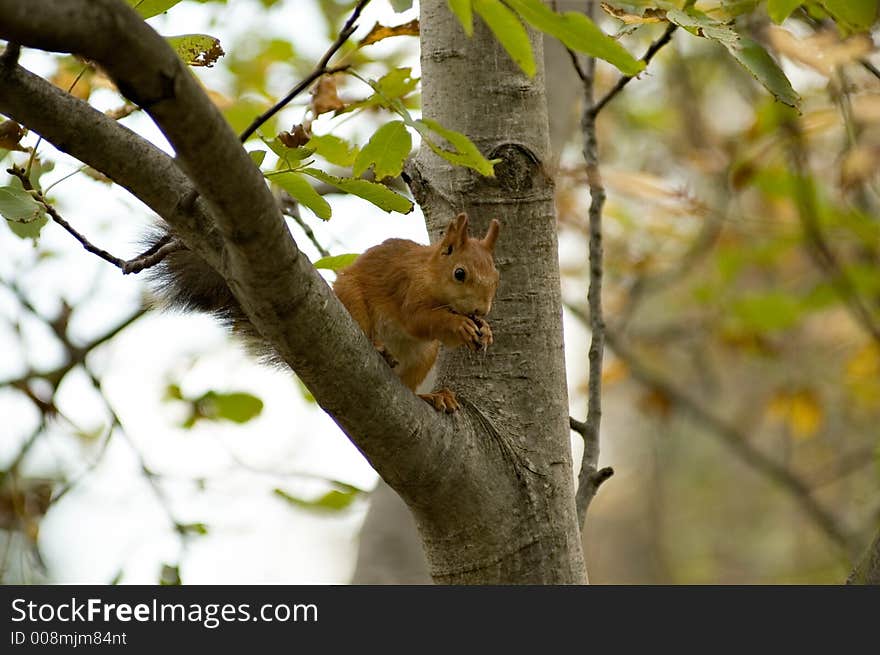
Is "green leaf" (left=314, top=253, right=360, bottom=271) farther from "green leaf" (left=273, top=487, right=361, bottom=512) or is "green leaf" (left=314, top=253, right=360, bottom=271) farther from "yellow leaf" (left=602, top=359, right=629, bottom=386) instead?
"yellow leaf" (left=602, top=359, right=629, bottom=386)

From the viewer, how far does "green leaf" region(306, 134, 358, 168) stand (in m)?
1.32

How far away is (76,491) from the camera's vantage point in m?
2.50

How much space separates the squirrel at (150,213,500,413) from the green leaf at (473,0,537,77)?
684 mm

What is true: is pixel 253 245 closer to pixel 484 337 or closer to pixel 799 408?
pixel 484 337

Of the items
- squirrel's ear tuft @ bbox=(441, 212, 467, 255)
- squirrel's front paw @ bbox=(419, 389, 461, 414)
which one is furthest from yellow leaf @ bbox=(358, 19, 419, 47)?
squirrel's front paw @ bbox=(419, 389, 461, 414)

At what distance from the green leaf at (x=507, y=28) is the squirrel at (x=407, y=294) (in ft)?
2.24

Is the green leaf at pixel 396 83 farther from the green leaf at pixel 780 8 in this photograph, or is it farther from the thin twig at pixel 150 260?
the green leaf at pixel 780 8

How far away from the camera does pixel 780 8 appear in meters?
1.22

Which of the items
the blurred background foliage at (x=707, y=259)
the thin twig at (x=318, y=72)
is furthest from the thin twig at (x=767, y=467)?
the thin twig at (x=318, y=72)

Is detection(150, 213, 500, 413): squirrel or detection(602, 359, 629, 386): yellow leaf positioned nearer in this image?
detection(150, 213, 500, 413): squirrel

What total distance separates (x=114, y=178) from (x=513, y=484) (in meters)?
0.74

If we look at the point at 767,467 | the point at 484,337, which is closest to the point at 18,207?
the point at 484,337

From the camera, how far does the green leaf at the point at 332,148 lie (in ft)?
4.33
